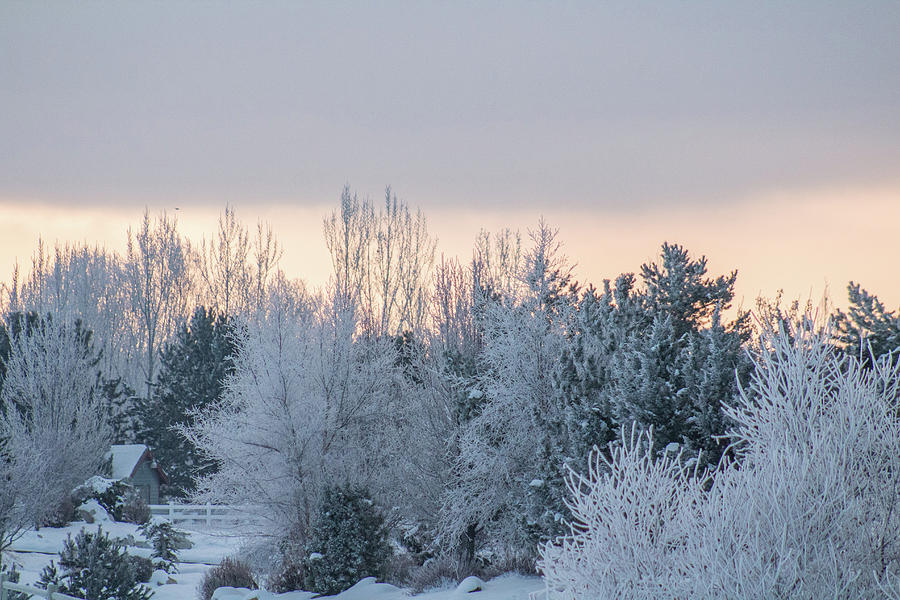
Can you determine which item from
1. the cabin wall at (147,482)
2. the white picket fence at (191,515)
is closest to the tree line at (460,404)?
the white picket fence at (191,515)

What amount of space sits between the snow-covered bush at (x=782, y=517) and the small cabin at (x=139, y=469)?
1048 inches

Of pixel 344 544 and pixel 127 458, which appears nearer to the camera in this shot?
pixel 344 544

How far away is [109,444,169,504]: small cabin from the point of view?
112 feet

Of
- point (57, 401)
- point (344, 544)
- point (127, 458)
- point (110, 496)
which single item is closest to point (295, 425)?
point (344, 544)

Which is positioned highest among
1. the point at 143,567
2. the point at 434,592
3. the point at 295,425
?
the point at 295,425

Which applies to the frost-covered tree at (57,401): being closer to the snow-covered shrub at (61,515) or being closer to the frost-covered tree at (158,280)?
the snow-covered shrub at (61,515)

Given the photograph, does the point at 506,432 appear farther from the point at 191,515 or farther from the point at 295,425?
the point at 191,515

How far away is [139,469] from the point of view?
37.3 meters

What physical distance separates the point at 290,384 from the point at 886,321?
13.7 metres

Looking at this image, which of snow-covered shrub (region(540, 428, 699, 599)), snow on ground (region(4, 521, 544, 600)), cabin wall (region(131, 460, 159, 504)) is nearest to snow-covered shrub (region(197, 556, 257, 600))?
snow on ground (region(4, 521, 544, 600))

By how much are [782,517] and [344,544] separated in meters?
12.3

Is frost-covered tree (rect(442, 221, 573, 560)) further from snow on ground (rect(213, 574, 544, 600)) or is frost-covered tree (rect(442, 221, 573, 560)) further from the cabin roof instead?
the cabin roof

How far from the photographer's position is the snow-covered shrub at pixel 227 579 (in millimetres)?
19891

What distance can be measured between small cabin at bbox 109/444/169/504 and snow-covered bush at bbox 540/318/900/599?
87.3 feet
